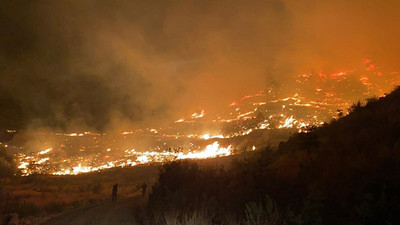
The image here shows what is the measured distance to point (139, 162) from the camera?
5134 cm

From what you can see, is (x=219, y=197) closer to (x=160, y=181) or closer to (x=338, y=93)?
(x=160, y=181)

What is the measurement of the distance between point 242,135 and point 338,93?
44.0 feet

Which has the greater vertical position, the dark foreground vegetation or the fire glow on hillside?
the fire glow on hillside

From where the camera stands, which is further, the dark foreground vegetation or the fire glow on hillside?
the fire glow on hillside

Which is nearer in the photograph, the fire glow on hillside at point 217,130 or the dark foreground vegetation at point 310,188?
the dark foreground vegetation at point 310,188

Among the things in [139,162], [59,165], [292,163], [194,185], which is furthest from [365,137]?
[59,165]

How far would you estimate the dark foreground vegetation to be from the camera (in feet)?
17.7

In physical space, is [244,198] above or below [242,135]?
below

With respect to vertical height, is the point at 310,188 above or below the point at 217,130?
below

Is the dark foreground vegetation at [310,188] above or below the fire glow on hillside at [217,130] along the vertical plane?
below

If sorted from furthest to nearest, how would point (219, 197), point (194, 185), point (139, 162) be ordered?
1. point (139, 162)
2. point (194, 185)
3. point (219, 197)

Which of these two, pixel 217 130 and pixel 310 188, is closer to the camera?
pixel 310 188

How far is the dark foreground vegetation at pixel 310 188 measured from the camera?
17.7ft

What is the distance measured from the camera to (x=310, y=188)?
6523 millimetres
